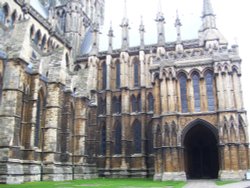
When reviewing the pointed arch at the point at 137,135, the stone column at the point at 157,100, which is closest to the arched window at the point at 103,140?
the pointed arch at the point at 137,135

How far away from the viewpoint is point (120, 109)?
1639 inches

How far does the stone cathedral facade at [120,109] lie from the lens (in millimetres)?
24766

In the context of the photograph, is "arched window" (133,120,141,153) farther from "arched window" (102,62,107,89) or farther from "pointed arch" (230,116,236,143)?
"pointed arch" (230,116,236,143)

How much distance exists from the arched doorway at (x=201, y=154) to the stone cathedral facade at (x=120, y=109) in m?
0.10

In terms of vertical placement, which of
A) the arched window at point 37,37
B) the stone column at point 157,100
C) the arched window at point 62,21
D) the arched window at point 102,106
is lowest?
the stone column at point 157,100

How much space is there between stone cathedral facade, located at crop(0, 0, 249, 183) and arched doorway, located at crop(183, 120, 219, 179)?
0.10 metres

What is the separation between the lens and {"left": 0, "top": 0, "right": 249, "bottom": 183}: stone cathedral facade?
24.8 m

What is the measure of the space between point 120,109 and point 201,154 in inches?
538

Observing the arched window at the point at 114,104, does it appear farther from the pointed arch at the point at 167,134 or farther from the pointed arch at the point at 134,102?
the pointed arch at the point at 167,134

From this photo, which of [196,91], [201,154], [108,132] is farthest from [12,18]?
[201,154]

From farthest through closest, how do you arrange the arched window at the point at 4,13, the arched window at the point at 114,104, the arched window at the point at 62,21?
1. the arched window at the point at 62,21
2. the arched window at the point at 114,104
3. the arched window at the point at 4,13

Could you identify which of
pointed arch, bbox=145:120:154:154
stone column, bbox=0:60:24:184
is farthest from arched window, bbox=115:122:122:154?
stone column, bbox=0:60:24:184

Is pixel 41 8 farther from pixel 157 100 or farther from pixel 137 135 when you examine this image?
pixel 157 100

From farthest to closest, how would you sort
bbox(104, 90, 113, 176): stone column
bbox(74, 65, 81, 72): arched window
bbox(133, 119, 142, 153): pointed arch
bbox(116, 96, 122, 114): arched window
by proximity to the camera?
A: bbox(74, 65, 81, 72): arched window → bbox(116, 96, 122, 114): arched window → bbox(133, 119, 142, 153): pointed arch → bbox(104, 90, 113, 176): stone column
